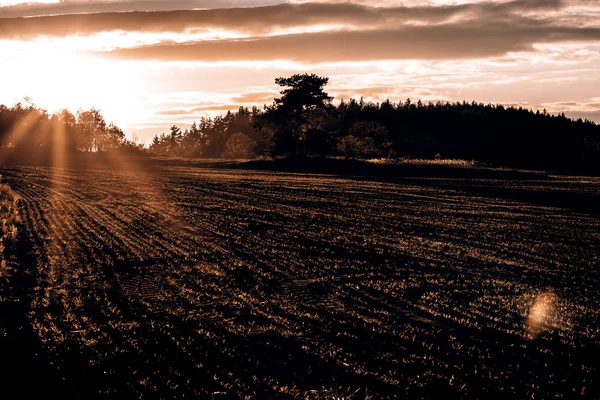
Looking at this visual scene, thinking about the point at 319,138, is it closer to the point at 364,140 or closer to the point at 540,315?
the point at 364,140

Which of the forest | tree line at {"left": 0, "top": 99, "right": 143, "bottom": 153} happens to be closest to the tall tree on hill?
the forest

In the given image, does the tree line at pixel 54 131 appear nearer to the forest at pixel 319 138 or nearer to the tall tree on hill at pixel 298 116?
the forest at pixel 319 138

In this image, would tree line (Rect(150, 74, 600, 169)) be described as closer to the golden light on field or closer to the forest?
the forest

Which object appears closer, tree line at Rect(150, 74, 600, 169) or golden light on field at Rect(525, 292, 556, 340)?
golden light on field at Rect(525, 292, 556, 340)

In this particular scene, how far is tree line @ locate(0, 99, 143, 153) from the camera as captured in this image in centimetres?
12575

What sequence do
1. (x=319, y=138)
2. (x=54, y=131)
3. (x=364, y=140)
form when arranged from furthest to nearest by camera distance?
(x=54, y=131)
(x=364, y=140)
(x=319, y=138)

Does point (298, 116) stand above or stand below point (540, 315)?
above

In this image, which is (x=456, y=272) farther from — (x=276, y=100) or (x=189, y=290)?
(x=276, y=100)

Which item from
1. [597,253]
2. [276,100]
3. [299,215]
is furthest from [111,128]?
[597,253]

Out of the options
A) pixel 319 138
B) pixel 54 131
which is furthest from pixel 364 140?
pixel 54 131

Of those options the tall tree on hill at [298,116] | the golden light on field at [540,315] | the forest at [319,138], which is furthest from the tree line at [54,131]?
the golden light on field at [540,315]

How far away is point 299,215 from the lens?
28.1 metres

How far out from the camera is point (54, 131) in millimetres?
137875

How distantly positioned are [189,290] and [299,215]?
48.2 ft
